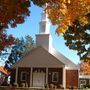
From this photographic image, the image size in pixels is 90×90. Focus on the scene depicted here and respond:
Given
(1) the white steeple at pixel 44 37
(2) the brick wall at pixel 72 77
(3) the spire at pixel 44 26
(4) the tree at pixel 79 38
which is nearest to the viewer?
(4) the tree at pixel 79 38

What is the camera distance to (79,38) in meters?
28.2

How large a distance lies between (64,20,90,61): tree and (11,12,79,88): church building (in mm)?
21341

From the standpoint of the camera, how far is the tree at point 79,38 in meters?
26.8

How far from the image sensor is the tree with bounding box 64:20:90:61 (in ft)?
88.0

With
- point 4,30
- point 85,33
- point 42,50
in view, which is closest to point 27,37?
point 42,50

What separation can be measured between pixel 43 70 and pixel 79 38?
25.7 meters

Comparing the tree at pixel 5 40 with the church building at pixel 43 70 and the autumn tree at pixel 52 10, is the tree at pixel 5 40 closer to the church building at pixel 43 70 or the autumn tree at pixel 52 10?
the autumn tree at pixel 52 10

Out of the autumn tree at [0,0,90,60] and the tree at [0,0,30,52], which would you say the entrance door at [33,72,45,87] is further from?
the autumn tree at [0,0,90,60]

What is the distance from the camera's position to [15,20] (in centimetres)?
1575

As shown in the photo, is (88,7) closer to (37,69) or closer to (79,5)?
(79,5)

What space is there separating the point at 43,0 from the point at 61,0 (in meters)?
0.75

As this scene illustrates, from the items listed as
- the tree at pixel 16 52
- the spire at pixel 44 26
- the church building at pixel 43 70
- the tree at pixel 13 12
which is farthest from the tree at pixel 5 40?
the tree at pixel 16 52

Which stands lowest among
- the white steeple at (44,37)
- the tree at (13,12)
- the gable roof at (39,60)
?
the tree at (13,12)

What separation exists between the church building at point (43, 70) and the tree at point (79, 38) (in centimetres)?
2134
